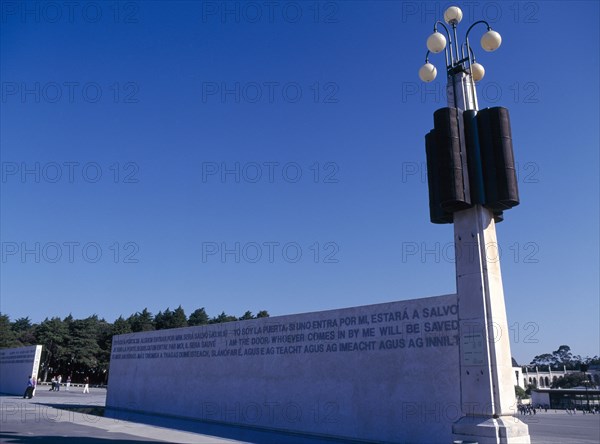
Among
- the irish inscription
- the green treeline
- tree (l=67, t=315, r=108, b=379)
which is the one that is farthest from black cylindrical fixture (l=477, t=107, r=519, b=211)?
tree (l=67, t=315, r=108, b=379)

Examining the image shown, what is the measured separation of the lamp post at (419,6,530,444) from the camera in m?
7.40

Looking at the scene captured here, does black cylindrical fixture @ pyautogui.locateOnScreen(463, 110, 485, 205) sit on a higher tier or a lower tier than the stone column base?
higher

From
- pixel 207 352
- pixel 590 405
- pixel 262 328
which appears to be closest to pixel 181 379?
pixel 207 352

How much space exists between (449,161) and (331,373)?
28.8ft

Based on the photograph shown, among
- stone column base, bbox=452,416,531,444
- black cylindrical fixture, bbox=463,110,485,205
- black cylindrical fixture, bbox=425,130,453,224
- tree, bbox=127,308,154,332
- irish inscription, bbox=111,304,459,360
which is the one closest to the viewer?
stone column base, bbox=452,416,531,444

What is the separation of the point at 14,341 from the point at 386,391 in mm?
70545

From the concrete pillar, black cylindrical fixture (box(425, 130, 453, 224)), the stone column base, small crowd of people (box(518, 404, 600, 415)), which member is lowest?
small crowd of people (box(518, 404, 600, 415))

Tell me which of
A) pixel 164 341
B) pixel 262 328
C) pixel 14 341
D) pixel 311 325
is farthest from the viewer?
pixel 14 341

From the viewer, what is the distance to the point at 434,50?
354 inches

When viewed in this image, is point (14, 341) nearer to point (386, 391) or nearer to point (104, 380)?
point (104, 380)

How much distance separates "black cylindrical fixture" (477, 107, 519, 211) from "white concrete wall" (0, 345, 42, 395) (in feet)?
118

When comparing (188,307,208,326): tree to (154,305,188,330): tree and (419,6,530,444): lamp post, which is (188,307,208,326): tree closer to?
(154,305,188,330): tree

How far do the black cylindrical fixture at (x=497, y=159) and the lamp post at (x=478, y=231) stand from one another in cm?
2

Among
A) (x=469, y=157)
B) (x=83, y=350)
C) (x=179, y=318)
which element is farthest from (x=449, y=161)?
(x=179, y=318)
